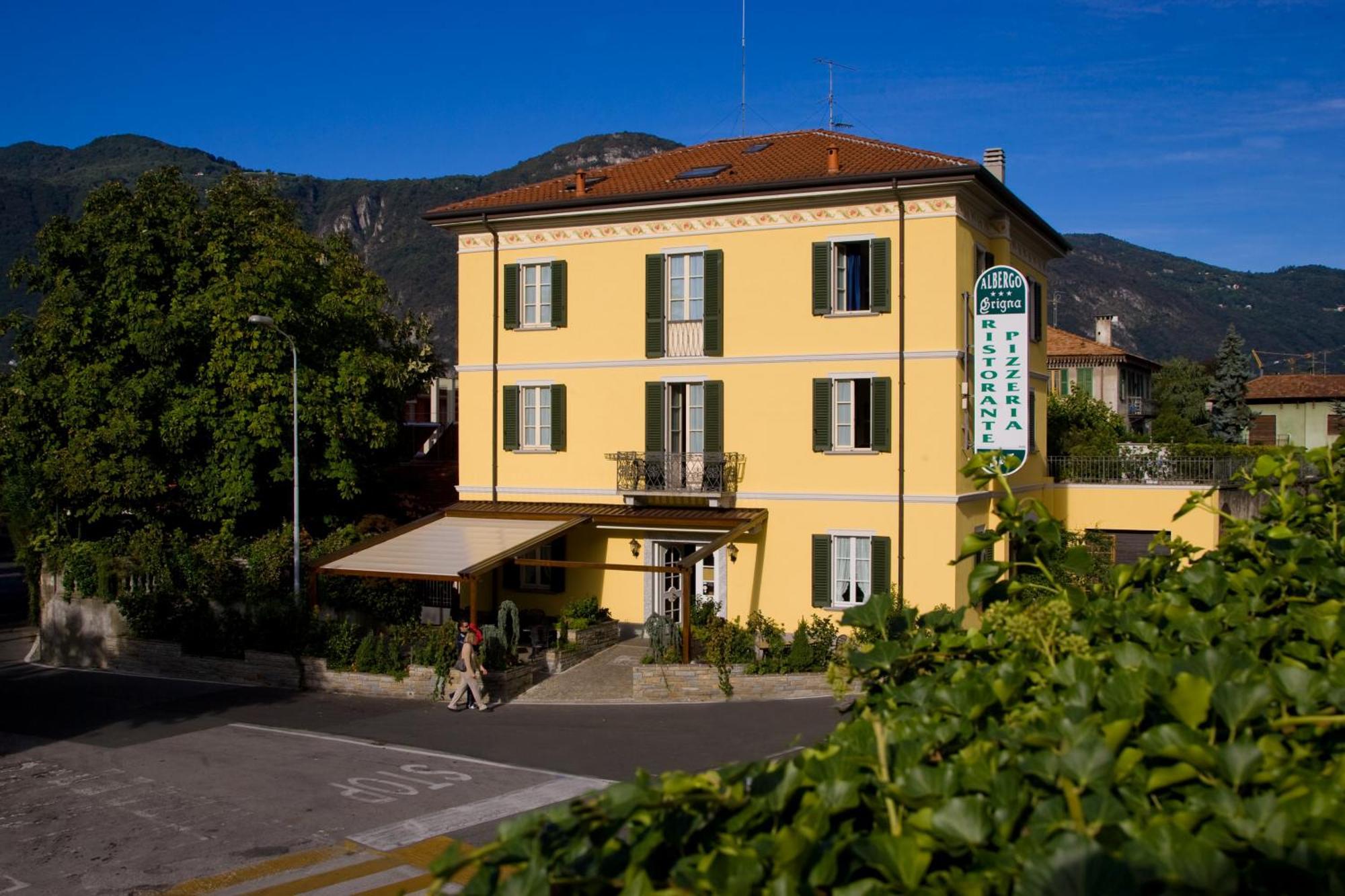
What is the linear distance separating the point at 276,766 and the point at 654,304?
42.7 ft

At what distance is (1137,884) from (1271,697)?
0.93 metres

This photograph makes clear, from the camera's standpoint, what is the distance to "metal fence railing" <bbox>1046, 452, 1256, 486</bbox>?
30.7 meters

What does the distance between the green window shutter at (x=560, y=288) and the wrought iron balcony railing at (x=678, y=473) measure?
357cm

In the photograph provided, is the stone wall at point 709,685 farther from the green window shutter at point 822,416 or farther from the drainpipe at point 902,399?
the green window shutter at point 822,416

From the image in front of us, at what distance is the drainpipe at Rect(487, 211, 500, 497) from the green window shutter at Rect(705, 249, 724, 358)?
5183 millimetres

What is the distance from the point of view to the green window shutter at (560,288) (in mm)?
27484

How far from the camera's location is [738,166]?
90.7ft

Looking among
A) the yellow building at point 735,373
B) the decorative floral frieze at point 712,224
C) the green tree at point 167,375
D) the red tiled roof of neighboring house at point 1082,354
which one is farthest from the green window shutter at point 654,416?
the red tiled roof of neighboring house at point 1082,354

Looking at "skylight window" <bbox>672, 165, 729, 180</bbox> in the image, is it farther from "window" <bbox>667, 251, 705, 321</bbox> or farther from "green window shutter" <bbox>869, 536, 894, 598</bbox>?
"green window shutter" <bbox>869, 536, 894, 598</bbox>

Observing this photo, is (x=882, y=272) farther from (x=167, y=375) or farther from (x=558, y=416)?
(x=167, y=375)

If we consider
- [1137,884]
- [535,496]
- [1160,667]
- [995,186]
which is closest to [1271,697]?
[1160,667]

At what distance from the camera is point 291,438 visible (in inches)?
1150

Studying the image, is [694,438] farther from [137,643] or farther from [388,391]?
[137,643]

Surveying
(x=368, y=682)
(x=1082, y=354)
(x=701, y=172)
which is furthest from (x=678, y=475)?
(x=1082, y=354)
